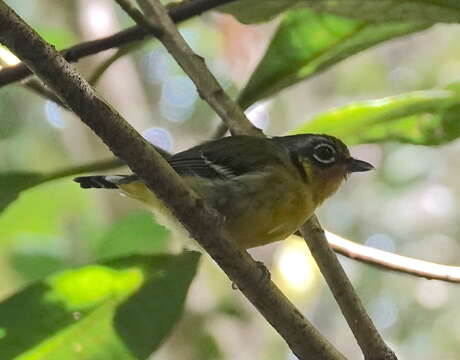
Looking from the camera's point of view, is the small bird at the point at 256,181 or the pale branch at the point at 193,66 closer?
the pale branch at the point at 193,66

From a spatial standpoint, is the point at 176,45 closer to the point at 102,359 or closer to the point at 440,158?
the point at 102,359

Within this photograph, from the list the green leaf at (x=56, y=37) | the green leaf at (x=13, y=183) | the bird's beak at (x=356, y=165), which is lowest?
the green leaf at (x=13, y=183)

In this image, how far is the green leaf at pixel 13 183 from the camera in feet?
5.15

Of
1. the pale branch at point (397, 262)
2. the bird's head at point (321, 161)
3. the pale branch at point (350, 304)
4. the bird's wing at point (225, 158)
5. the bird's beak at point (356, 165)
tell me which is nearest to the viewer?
the pale branch at point (350, 304)

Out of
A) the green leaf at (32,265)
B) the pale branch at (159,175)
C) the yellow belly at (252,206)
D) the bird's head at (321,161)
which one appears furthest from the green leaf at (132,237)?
the pale branch at (159,175)

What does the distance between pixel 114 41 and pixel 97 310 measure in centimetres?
47

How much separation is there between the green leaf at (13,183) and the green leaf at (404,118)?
56 centimetres

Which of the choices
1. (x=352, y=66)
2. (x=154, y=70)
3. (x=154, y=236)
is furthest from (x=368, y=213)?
(x=154, y=236)

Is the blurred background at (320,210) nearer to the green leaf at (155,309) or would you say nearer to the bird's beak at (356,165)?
the bird's beak at (356,165)

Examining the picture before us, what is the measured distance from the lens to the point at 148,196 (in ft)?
5.65

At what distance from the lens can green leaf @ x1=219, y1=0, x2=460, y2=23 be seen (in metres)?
1.51

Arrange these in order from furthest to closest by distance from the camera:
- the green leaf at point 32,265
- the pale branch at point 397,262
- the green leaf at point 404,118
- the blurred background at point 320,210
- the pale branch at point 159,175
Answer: the blurred background at point 320,210
the green leaf at point 32,265
the green leaf at point 404,118
the pale branch at point 397,262
the pale branch at point 159,175

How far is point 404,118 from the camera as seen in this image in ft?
5.43

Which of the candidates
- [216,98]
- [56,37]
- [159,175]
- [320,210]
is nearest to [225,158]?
[216,98]
